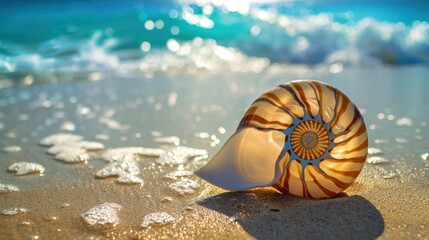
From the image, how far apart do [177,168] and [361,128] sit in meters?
1.14

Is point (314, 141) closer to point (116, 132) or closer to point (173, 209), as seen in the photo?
point (173, 209)

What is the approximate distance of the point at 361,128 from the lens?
2.26 meters

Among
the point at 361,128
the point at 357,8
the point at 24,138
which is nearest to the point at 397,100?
the point at 361,128

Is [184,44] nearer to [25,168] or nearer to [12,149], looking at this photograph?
[12,149]

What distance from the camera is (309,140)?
226 centimetres

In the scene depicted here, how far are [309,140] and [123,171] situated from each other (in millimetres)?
1168

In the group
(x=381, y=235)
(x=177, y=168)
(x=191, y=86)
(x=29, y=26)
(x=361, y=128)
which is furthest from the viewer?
(x=29, y=26)

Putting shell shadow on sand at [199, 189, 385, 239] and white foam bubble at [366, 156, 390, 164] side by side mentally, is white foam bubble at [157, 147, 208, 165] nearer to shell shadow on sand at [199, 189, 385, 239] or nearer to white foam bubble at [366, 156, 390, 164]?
shell shadow on sand at [199, 189, 385, 239]

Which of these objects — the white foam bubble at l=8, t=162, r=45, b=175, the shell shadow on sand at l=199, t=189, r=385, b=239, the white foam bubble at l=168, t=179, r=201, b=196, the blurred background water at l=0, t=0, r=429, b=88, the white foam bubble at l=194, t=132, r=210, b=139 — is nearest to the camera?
the shell shadow on sand at l=199, t=189, r=385, b=239

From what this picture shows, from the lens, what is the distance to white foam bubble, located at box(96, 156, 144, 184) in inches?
107

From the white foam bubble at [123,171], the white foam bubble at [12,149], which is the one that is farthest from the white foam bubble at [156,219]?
the white foam bubble at [12,149]

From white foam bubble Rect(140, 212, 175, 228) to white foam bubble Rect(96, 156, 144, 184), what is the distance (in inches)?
19.4

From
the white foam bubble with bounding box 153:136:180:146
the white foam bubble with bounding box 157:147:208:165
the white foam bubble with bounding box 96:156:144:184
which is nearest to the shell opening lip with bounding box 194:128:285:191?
the white foam bubble with bounding box 96:156:144:184

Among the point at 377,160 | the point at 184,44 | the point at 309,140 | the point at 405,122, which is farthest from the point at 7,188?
the point at 184,44
